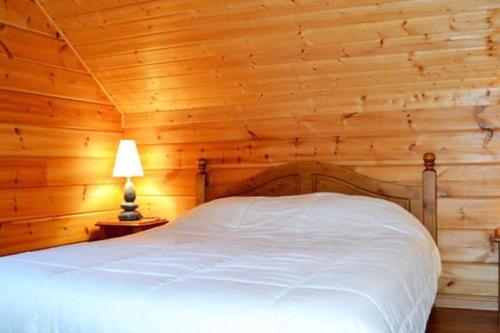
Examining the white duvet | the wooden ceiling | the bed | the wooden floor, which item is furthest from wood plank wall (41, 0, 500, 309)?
the white duvet

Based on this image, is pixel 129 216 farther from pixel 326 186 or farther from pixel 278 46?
pixel 278 46

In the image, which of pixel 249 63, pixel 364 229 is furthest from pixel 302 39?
pixel 364 229

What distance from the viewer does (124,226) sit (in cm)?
381

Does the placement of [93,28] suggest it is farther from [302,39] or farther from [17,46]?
[302,39]

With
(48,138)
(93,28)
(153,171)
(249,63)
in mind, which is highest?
(93,28)

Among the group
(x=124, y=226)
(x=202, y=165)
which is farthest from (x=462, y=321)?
(x=124, y=226)

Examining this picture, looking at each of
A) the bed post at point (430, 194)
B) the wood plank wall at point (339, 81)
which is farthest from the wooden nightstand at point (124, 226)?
the bed post at point (430, 194)

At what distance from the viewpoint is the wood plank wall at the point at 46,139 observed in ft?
10.9

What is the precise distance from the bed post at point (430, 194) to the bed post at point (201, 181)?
1617 mm

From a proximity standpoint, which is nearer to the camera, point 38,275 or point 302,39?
point 38,275

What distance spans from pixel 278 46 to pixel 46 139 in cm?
172

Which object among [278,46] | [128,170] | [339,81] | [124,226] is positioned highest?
[278,46]

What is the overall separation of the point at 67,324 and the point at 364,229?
5.75 ft

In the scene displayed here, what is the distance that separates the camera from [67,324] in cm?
174
